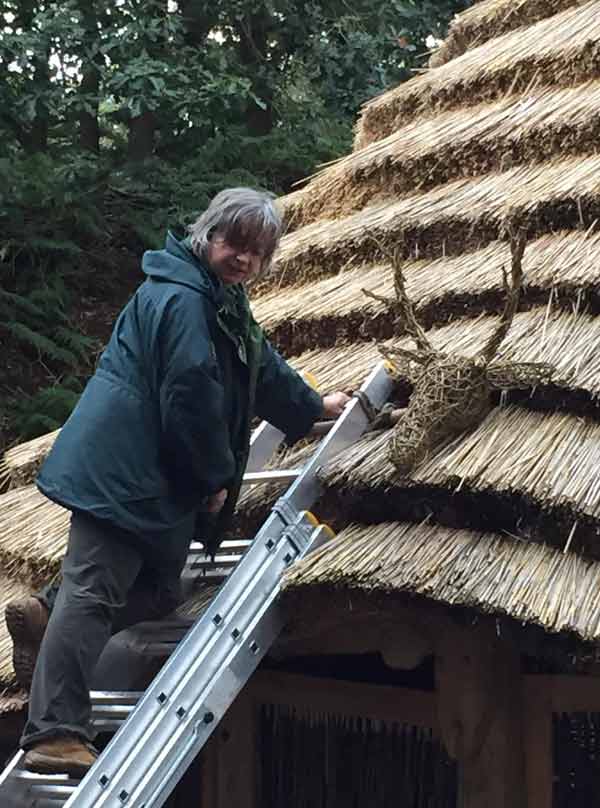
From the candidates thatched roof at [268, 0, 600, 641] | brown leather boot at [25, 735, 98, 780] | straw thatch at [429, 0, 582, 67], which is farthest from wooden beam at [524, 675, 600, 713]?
straw thatch at [429, 0, 582, 67]

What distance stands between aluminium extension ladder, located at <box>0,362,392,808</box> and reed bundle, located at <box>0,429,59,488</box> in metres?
1.74

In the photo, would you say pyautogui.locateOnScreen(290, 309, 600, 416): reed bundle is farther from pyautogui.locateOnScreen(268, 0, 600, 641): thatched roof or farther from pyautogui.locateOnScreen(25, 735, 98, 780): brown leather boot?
pyautogui.locateOnScreen(25, 735, 98, 780): brown leather boot

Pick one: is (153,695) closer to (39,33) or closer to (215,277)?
(215,277)

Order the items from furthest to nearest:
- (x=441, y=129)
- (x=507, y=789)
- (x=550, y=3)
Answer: (x=550, y=3) < (x=441, y=129) < (x=507, y=789)

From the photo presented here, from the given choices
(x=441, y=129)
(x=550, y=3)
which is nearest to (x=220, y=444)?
(x=441, y=129)

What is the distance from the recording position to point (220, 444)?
3.21 m

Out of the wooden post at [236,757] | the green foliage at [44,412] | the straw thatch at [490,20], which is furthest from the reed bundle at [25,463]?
the green foliage at [44,412]

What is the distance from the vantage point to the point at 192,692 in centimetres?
308

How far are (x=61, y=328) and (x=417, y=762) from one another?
6598 mm

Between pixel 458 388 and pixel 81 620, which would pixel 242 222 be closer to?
pixel 458 388

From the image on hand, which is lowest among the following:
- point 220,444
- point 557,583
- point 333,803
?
point 333,803

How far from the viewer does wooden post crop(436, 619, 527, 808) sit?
3.59 m

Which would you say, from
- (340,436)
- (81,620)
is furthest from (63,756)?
(340,436)

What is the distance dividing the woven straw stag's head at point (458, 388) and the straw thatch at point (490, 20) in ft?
10.6
